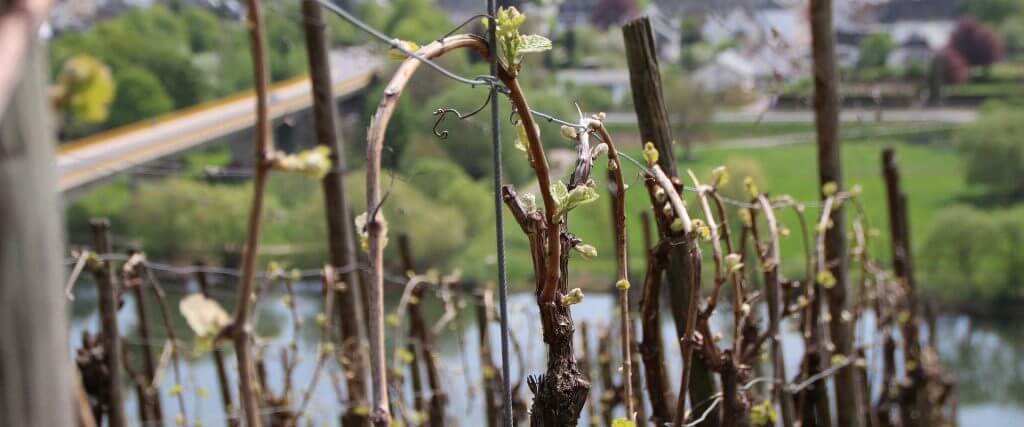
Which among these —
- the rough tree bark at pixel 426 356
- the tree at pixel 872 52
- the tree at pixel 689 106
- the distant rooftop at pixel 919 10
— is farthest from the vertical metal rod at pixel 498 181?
the distant rooftop at pixel 919 10

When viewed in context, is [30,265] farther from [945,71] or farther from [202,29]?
[945,71]

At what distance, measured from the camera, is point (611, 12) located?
4.06 m

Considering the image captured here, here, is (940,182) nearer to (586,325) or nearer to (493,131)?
(586,325)

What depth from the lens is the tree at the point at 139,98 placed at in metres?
3.69

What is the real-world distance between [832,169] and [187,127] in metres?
2.20

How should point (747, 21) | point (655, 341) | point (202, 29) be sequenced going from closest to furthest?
point (655, 341)
point (747, 21)
point (202, 29)

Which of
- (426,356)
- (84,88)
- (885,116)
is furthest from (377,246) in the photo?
(885,116)

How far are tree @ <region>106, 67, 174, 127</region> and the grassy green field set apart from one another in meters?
1.18

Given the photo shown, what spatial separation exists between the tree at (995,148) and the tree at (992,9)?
2.49 ft

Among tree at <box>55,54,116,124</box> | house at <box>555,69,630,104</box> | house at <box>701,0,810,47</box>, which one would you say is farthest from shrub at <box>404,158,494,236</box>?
tree at <box>55,54,116,124</box>

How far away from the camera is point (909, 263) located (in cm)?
260

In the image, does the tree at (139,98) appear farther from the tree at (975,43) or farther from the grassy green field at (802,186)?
the tree at (975,43)

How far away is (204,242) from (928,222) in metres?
3.42

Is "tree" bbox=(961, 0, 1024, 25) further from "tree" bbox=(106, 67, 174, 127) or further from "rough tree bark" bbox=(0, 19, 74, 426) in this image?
"rough tree bark" bbox=(0, 19, 74, 426)
